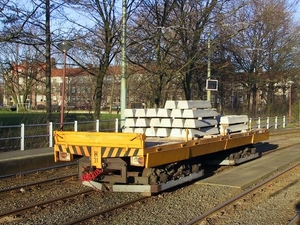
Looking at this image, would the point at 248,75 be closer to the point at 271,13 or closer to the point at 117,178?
the point at 271,13

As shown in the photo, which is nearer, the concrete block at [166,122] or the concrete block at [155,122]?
the concrete block at [166,122]

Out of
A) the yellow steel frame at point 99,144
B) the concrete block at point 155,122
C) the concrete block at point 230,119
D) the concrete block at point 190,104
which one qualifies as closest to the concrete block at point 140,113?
the concrete block at point 155,122

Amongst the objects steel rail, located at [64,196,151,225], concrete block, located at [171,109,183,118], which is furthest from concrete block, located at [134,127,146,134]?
steel rail, located at [64,196,151,225]

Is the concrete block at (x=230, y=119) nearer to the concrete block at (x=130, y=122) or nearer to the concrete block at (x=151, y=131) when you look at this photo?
the concrete block at (x=151, y=131)

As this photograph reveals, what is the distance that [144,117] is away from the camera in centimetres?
1041

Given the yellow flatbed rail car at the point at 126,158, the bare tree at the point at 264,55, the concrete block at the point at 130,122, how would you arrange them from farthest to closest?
the bare tree at the point at 264,55 < the concrete block at the point at 130,122 < the yellow flatbed rail car at the point at 126,158

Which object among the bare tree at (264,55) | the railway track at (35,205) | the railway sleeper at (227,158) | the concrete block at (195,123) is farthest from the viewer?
the bare tree at (264,55)

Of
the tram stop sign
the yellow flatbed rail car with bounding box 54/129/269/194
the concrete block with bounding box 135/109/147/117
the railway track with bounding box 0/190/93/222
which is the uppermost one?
the tram stop sign

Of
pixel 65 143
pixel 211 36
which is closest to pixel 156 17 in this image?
pixel 211 36

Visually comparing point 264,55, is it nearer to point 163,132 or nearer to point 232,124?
point 232,124

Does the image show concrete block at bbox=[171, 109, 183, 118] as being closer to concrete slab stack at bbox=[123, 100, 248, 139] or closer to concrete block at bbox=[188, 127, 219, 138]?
concrete slab stack at bbox=[123, 100, 248, 139]

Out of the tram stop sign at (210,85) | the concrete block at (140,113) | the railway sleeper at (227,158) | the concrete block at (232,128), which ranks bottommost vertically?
A: the railway sleeper at (227,158)

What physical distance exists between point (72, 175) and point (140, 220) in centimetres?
453

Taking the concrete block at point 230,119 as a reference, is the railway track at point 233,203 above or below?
below
